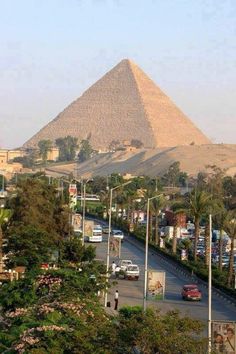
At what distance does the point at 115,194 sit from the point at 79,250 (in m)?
51.5

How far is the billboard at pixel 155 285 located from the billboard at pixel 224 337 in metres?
10.8

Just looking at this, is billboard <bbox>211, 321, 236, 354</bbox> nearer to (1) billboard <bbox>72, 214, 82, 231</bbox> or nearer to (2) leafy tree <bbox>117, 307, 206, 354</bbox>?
(2) leafy tree <bbox>117, 307, 206, 354</bbox>

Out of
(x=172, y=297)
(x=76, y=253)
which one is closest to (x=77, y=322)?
(x=172, y=297)

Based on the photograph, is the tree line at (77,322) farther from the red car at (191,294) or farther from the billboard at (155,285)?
the red car at (191,294)

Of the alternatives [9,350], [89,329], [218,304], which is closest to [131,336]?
[89,329]

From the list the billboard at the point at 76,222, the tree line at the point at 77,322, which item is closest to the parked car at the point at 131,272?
the tree line at the point at 77,322

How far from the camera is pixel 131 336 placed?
55.6 feet

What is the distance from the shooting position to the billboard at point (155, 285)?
29.4 metres

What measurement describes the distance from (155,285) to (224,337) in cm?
1102

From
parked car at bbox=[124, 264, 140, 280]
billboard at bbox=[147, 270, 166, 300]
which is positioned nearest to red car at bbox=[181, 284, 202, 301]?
parked car at bbox=[124, 264, 140, 280]

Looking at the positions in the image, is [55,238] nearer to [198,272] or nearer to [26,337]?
[198,272]

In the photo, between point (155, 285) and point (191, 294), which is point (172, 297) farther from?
point (155, 285)

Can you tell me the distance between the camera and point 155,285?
29.4 metres

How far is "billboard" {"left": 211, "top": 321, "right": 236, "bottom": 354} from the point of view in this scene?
1834 centimetres
